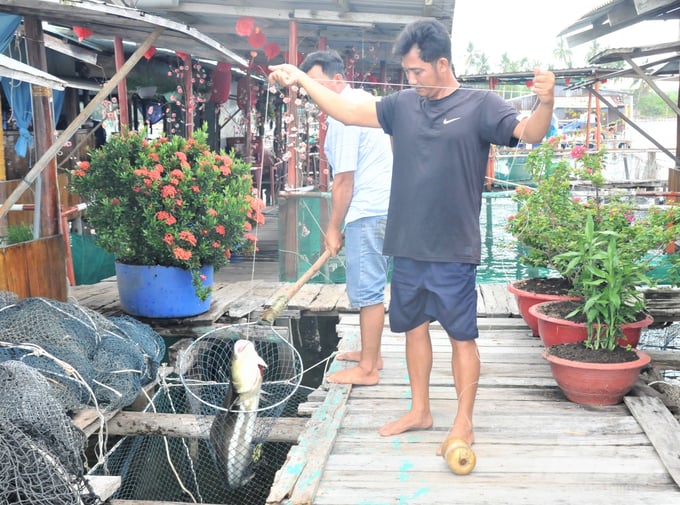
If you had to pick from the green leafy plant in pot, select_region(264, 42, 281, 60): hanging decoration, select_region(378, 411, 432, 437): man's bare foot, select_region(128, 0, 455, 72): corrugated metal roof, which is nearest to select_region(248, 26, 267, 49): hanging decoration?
select_region(128, 0, 455, 72): corrugated metal roof

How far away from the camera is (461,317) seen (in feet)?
10.6

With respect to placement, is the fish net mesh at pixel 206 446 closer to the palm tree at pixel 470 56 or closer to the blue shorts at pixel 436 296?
the blue shorts at pixel 436 296

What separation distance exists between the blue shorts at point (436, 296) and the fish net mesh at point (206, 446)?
1.35 meters

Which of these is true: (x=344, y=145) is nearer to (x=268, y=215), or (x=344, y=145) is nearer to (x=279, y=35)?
(x=279, y=35)

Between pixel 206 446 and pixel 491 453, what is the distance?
361 centimetres

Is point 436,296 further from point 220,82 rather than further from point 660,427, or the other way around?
point 220,82

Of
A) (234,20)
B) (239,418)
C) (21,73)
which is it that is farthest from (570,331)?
(234,20)

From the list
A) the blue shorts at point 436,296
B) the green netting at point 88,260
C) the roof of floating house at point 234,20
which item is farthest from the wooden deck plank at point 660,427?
the green netting at point 88,260

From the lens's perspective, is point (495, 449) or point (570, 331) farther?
point (570, 331)

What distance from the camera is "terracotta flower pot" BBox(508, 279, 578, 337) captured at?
527 cm

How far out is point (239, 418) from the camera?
159 inches

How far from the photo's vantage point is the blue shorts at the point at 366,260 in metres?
4.24

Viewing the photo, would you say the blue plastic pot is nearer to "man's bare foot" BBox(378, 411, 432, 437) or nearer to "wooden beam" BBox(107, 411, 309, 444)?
"wooden beam" BBox(107, 411, 309, 444)

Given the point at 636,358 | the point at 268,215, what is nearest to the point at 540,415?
the point at 636,358
